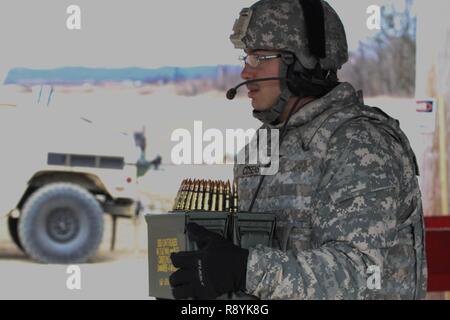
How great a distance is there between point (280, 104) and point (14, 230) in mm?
3629

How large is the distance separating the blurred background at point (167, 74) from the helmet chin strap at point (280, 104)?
8.14ft

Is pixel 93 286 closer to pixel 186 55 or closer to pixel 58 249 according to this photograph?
pixel 58 249

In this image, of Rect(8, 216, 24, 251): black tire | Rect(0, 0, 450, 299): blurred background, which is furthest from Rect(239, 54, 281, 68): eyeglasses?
Rect(8, 216, 24, 251): black tire

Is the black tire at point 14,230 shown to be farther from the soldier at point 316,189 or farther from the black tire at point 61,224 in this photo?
the soldier at point 316,189

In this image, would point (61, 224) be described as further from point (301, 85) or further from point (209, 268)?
point (209, 268)

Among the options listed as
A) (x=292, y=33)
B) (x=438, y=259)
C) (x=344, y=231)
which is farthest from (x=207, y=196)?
(x=438, y=259)

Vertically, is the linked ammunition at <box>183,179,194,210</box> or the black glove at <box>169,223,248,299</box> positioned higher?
the linked ammunition at <box>183,179,194,210</box>

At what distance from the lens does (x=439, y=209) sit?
5570mm

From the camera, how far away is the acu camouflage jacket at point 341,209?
8.68ft

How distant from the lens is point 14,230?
6348 millimetres

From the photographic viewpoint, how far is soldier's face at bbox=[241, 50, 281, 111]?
3.04 meters

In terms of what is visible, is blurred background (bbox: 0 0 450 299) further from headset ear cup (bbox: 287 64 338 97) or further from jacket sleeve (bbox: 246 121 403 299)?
jacket sleeve (bbox: 246 121 403 299)

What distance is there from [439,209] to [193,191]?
2933mm

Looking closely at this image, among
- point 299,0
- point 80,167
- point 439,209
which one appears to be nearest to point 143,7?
point 80,167
